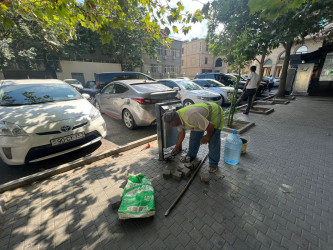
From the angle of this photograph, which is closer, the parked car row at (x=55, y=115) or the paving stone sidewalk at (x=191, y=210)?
the paving stone sidewalk at (x=191, y=210)

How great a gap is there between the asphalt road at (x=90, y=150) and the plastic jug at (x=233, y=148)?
252cm

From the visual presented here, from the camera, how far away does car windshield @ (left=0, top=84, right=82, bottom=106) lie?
10.8ft

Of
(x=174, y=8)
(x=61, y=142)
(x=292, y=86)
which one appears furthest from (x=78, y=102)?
(x=292, y=86)

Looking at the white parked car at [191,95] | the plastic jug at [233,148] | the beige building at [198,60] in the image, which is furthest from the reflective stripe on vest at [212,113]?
the beige building at [198,60]

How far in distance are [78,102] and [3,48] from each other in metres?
15.0

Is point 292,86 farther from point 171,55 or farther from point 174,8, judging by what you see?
point 171,55

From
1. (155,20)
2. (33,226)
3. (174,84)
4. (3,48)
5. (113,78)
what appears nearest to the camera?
(33,226)

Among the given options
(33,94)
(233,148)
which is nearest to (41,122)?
(33,94)

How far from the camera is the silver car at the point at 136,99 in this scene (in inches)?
169

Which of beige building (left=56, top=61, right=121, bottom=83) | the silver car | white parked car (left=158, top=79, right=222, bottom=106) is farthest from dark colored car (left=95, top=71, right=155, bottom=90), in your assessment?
beige building (left=56, top=61, right=121, bottom=83)

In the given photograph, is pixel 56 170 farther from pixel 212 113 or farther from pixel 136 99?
pixel 212 113

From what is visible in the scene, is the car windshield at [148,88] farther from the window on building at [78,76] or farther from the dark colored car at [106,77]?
the window on building at [78,76]

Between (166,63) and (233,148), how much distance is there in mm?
30384

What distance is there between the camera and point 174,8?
106 inches
